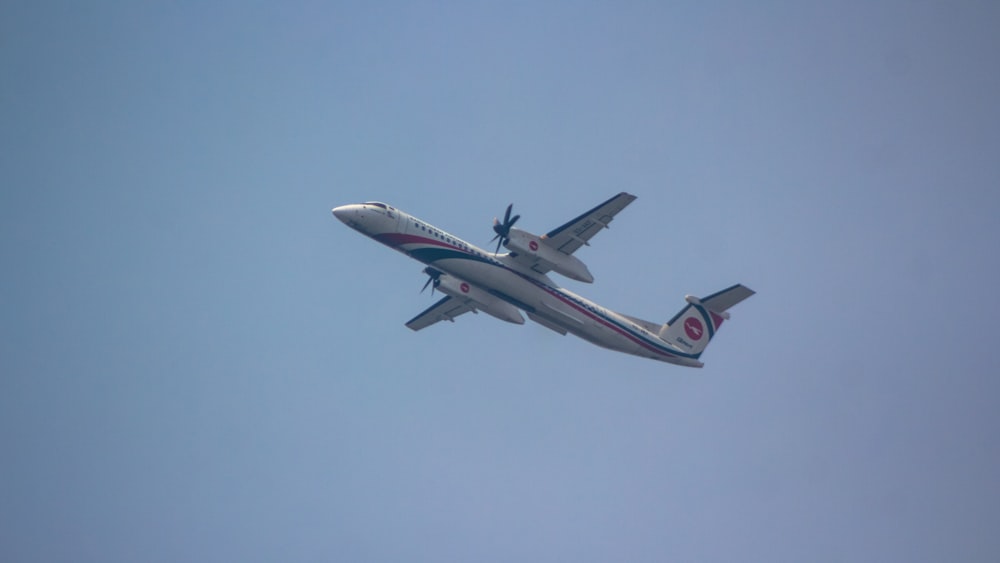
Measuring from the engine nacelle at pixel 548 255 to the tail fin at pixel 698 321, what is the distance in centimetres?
712

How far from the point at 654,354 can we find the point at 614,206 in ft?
30.6

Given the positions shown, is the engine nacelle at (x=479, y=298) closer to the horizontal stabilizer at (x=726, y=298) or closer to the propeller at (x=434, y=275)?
the propeller at (x=434, y=275)

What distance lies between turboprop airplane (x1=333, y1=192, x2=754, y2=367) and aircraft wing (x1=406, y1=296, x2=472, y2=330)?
1.80 m

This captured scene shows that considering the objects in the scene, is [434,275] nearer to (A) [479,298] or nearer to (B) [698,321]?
(A) [479,298]

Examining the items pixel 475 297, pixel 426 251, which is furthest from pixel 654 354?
pixel 426 251

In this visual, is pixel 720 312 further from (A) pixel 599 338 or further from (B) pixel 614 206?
(B) pixel 614 206

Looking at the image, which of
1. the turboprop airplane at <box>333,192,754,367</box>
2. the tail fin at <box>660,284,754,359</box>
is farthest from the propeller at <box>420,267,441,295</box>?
the tail fin at <box>660,284,754,359</box>

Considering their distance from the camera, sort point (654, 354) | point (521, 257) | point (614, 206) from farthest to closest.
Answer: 1. point (654, 354)
2. point (521, 257)
3. point (614, 206)

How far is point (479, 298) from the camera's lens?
40.3m

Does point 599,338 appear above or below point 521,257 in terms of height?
below

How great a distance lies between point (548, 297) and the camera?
3888 centimetres

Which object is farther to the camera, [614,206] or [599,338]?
[599,338]

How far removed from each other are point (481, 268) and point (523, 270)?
6.37 feet

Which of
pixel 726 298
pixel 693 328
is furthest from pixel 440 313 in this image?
pixel 726 298
